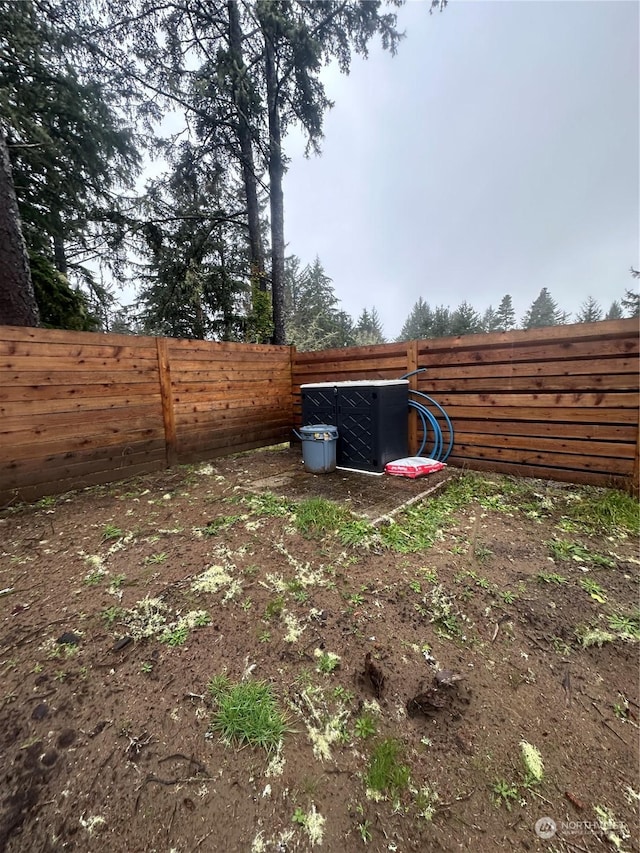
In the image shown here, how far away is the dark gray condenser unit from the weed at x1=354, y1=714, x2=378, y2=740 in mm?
2627

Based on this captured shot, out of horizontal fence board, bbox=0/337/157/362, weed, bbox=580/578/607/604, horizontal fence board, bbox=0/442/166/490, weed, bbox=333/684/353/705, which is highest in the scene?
horizontal fence board, bbox=0/337/157/362

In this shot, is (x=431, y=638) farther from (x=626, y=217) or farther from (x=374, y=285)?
(x=374, y=285)

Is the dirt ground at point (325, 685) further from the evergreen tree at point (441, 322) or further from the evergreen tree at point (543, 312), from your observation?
the evergreen tree at point (543, 312)

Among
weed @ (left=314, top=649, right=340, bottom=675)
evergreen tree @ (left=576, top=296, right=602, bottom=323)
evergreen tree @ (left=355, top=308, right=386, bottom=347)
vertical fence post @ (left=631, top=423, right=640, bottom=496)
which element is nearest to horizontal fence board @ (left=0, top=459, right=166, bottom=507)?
weed @ (left=314, top=649, right=340, bottom=675)

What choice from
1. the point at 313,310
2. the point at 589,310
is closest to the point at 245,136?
the point at 313,310

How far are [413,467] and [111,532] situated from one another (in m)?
2.71

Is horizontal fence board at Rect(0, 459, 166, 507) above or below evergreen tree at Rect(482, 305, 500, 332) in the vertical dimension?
below

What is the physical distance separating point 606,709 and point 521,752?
39cm

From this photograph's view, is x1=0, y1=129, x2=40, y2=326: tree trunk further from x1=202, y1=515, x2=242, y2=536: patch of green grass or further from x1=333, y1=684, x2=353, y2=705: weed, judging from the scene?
x1=333, y1=684, x2=353, y2=705: weed

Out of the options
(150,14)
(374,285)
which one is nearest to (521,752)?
(150,14)

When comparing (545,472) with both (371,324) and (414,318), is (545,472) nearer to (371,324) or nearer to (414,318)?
(371,324)

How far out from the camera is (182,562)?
6.53 feet

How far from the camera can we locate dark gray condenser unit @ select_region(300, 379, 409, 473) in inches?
142

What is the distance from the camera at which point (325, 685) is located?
4.05ft
